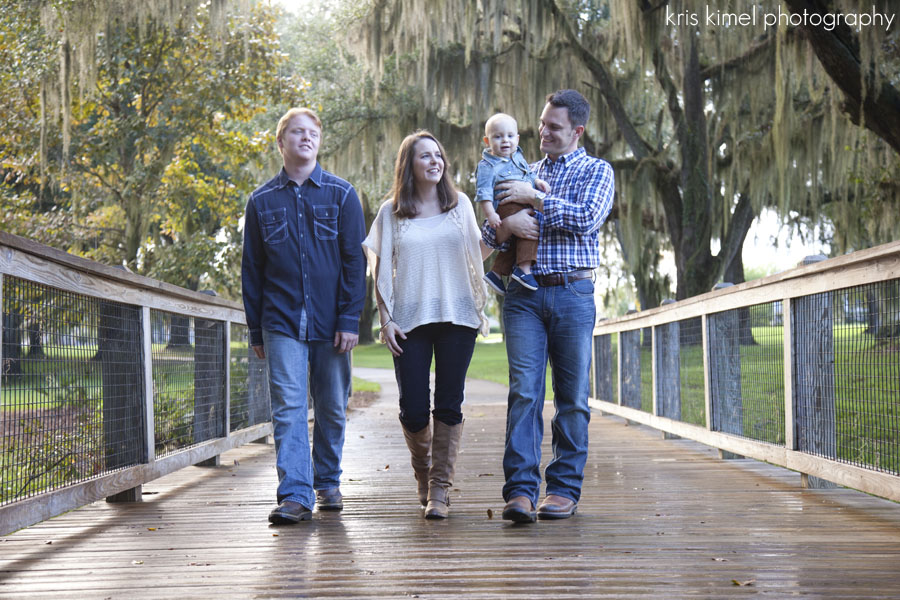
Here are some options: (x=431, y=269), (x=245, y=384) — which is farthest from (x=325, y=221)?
(x=245, y=384)

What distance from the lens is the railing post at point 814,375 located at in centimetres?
436

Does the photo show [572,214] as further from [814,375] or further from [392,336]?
[814,375]

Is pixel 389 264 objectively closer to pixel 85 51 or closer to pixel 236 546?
pixel 236 546

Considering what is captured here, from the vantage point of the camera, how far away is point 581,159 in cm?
390

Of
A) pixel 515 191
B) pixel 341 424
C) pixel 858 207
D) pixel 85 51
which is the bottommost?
pixel 341 424

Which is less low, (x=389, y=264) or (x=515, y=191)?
(x=515, y=191)

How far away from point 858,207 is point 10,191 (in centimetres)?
1109

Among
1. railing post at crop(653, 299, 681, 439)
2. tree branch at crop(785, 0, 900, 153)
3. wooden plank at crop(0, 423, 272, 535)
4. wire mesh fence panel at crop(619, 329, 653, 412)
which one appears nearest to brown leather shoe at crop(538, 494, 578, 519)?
wooden plank at crop(0, 423, 272, 535)

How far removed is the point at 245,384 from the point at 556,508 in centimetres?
363

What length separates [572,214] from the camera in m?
3.71

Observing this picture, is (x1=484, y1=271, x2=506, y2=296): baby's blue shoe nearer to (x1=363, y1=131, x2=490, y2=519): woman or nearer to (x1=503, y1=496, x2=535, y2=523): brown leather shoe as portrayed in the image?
(x1=363, y1=131, x2=490, y2=519): woman

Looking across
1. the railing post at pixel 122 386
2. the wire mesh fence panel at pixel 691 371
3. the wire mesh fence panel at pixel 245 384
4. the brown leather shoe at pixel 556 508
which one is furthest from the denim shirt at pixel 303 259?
the wire mesh fence panel at pixel 691 371

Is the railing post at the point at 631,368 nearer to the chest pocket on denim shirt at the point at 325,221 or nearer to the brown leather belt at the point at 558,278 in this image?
the brown leather belt at the point at 558,278

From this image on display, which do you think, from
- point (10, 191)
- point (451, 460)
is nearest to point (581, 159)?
point (451, 460)
